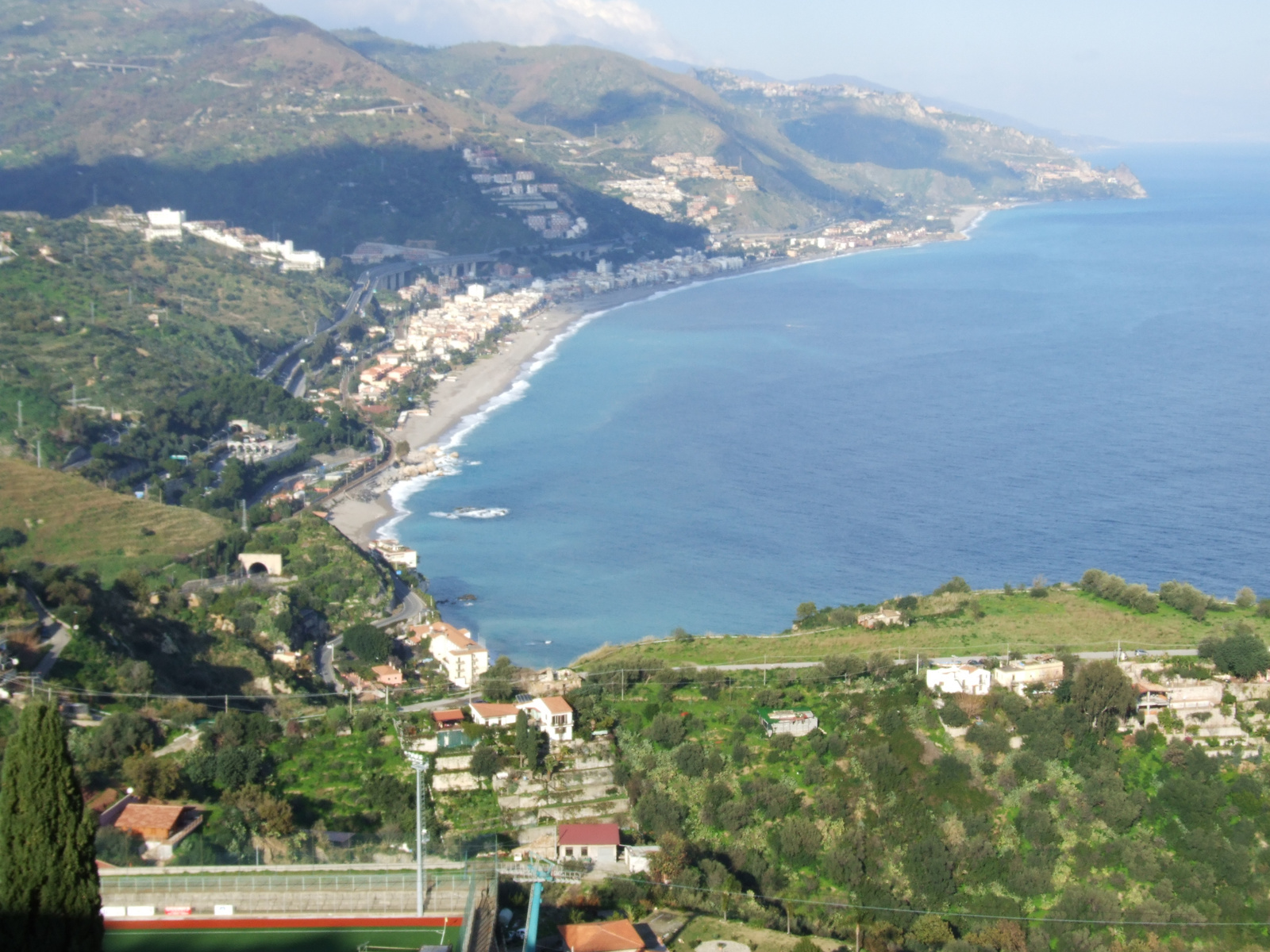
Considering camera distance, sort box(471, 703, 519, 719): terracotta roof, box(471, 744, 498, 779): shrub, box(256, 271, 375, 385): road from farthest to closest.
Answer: box(256, 271, 375, 385): road < box(471, 703, 519, 719): terracotta roof < box(471, 744, 498, 779): shrub

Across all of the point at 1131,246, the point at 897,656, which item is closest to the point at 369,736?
the point at 897,656

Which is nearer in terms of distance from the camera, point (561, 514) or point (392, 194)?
point (561, 514)

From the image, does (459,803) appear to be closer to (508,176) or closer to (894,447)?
(894,447)

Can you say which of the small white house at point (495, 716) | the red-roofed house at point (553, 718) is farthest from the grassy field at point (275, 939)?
the small white house at point (495, 716)

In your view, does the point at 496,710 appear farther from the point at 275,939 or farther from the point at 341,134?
the point at 341,134

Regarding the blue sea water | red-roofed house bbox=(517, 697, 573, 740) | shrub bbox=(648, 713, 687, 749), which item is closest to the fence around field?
red-roofed house bbox=(517, 697, 573, 740)

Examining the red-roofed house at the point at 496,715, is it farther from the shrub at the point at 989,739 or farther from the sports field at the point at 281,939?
the sports field at the point at 281,939

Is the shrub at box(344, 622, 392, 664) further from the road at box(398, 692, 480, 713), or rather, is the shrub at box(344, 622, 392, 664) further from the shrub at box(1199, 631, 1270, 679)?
the shrub at box(1199, 631, 1270, 679)
